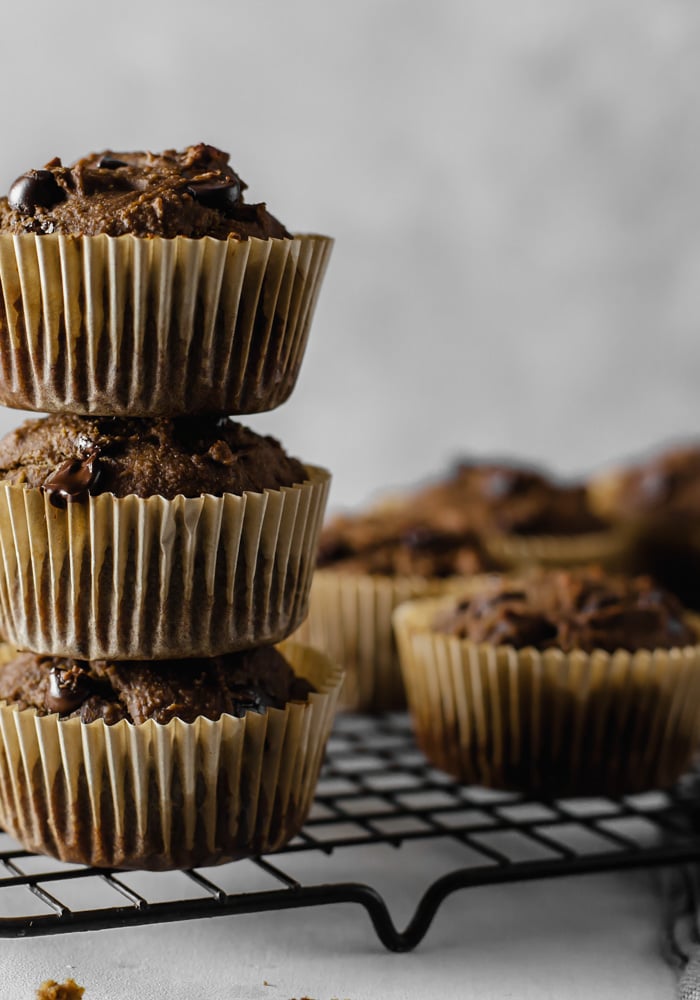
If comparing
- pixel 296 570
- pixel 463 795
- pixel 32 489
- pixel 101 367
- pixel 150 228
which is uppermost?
pixel 150 228

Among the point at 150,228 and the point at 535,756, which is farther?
the point at 535,756

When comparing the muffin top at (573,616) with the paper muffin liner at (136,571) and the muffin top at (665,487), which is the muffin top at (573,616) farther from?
the muffin top at (665,487)

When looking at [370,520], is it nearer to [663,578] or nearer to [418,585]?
[418,585]

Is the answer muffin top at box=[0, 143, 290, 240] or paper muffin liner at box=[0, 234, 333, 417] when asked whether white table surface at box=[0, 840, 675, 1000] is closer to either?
paper muffin liner at box=[0, 234, 333, 417]

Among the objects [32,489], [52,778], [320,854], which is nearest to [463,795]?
[320,854]

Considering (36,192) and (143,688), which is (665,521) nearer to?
(143,688)

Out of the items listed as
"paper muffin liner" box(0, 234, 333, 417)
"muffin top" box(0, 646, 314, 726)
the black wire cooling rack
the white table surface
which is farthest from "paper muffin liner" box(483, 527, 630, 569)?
"paper muffin liner" box(0, 234, 333, 417)

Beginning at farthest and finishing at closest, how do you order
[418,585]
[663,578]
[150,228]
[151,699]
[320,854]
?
[663,578]
[418,585]
[320,854]
[151,699]
[150,228]
